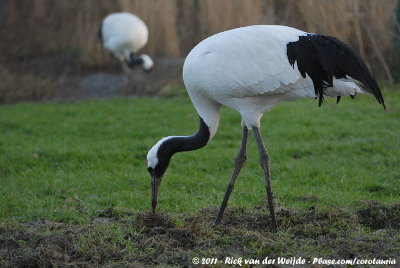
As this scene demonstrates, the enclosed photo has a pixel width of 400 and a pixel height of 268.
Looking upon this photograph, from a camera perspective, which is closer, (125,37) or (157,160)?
(157,160)

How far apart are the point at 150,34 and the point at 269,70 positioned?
375 inches

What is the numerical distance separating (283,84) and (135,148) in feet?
11.4

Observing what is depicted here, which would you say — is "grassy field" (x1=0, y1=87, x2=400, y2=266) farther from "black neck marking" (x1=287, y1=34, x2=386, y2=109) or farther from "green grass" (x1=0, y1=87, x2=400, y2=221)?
"black neck marking" (x1=287, y1=34, x2=386, y2=109)

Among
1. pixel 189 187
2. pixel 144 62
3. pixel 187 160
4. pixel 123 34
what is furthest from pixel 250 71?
pixel 144 62

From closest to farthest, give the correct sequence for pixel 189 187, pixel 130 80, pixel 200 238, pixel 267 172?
pixel 200 238 < pixel 267 172 < pixel 189 187 < pixel 130 80

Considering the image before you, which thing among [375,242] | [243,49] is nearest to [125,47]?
[243,49]

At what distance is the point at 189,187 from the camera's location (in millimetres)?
6031

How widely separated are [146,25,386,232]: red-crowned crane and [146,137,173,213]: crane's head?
0.55 meters

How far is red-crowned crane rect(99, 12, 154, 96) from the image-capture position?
12.2 meters

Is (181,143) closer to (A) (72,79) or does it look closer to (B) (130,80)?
(B) (130,80)

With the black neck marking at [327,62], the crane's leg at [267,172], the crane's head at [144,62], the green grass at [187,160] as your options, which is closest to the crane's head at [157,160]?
the green grass at [187,160]

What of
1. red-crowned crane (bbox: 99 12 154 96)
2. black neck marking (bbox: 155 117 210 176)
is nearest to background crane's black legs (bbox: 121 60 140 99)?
red-crowned crane (bbox: 99 12 154 96)

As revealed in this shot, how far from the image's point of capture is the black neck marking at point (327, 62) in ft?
14.1

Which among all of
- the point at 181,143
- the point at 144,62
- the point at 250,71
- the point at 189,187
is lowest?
the point at 144,62
